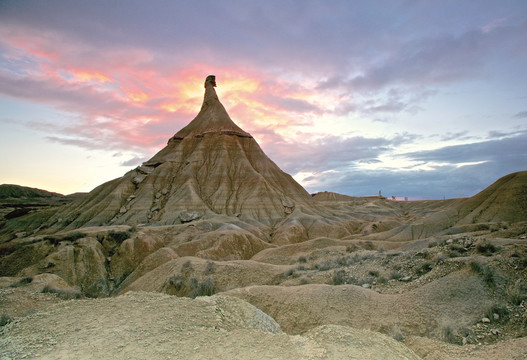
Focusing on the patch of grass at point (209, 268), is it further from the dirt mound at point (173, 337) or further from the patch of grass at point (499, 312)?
the patch of grass at point (499, 312)

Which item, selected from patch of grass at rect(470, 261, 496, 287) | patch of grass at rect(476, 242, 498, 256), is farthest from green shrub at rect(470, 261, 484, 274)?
patch of grass at rect(476, 242, 498, 256)

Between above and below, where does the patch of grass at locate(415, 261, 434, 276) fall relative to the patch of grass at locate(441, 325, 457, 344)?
above

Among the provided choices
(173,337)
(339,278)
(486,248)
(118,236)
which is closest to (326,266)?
(339,278)

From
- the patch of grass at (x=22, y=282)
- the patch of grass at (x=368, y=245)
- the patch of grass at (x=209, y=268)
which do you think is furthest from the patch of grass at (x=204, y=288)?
the patch of grass at (x=368, y=245)

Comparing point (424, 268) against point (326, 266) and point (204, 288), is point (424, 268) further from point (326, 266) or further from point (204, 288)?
point (204, 288)

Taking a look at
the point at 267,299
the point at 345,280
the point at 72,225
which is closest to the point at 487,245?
the point at 345,280

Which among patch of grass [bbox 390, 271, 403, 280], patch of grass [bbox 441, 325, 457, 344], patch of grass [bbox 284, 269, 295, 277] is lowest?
patch of grass [bbox 441, 325, 457, 344]

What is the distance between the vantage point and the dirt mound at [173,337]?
570cm

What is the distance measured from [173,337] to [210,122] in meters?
67.4

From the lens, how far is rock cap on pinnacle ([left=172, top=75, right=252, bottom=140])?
2697 inches

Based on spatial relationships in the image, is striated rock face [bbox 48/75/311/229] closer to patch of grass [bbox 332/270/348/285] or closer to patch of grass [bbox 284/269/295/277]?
patch of grass [bbox 284/269/295/277]

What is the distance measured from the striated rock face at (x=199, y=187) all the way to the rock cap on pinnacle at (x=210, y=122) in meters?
0.24

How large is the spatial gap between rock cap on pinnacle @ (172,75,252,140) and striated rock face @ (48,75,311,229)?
0.24 m

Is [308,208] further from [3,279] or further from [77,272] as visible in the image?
[3,279]
